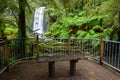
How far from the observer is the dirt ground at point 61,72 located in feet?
14.5

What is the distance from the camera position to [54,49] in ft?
24.7

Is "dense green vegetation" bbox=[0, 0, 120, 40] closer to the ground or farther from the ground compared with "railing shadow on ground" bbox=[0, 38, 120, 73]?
farther from the ground

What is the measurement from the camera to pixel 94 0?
29.2 ft

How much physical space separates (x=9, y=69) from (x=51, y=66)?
4.83 ft

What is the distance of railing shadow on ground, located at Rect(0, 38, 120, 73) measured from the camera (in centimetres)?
508

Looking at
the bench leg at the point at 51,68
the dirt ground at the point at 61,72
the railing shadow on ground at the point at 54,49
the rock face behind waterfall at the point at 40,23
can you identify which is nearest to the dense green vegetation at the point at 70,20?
the railing shadow on ground at the point at 54,49

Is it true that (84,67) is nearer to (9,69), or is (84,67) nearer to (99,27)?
(9,69)

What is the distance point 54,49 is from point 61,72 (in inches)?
110

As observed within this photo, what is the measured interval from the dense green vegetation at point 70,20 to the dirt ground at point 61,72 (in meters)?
1.36

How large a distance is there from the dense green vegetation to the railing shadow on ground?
514mm

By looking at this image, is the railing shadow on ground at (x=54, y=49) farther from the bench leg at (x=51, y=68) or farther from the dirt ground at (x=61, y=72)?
the bench leg at (x=51, y=68)

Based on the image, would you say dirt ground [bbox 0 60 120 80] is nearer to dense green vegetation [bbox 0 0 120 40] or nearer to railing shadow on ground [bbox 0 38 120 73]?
railing shadow on ground [bbox 0 38 120 73]

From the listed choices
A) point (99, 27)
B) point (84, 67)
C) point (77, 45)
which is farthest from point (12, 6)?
point (99, 27)

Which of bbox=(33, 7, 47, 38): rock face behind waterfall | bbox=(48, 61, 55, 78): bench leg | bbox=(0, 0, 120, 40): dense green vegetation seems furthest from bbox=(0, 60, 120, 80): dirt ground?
bbox=(33, 7, 47, 38): rock face behind waterfall
